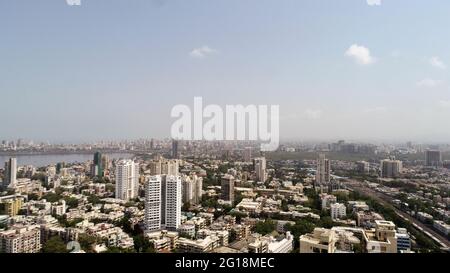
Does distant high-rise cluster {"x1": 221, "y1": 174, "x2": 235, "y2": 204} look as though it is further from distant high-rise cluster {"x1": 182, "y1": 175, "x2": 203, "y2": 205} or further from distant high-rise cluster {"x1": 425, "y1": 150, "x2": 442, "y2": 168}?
distant high-rise cluster {"x1": 425, "y1": 150, "x2": 442, "y2": 168}

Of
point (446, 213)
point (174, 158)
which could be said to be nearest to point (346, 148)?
point (446, 213)

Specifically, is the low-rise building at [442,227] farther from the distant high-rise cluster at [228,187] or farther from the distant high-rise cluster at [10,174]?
the distant high-rise cluster at [10,174]

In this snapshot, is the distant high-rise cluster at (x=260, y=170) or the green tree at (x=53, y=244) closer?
the green tree at (x=53, y=244)

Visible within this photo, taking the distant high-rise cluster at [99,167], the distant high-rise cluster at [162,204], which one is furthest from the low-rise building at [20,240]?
the distant high-rise cluster at [99,167]

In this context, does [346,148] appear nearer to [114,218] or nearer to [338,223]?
[338,223]

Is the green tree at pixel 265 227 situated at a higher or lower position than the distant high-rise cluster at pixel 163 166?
lower

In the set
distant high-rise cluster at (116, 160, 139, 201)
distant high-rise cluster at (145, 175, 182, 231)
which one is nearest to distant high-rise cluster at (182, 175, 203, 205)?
distant high-rise cluster at (145, 175, 182, 231)

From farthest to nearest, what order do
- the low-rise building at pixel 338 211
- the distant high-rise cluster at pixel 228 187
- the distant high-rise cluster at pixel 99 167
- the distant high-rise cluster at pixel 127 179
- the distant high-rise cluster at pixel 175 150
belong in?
1. the distant high-rise cluster at pixel 99 167
2. the distant high-rise cluster at pixel 127 179
3. the distant high-rise cluster at pixel 228 187
4. the low-rise building at pixel 338 211
5. the distant high-rise cluster at pixel 175 150
